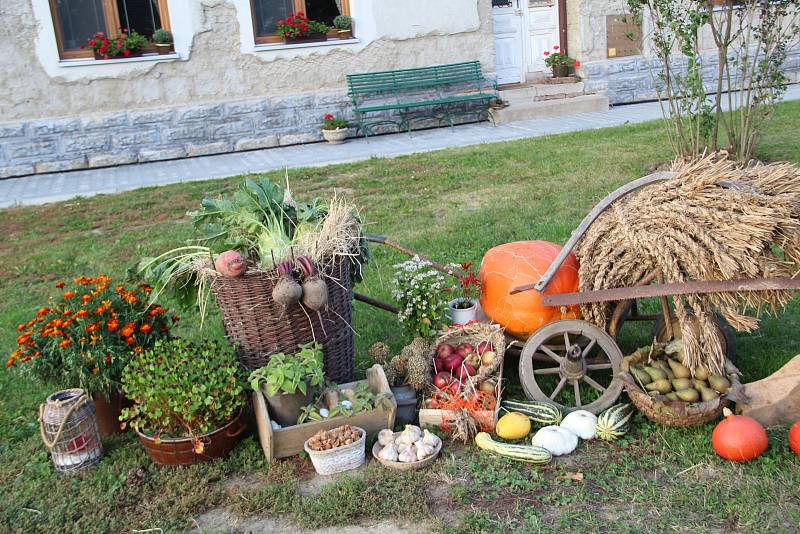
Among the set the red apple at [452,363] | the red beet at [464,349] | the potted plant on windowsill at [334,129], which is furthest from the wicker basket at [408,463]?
the potted plant on windowsill at [334,129]

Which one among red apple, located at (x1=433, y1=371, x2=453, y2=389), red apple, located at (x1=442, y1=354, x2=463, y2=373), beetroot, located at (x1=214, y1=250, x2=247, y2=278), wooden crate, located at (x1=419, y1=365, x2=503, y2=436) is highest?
Result: beetroot, located at (x1=214, y1=250, x2=247, y2=278)

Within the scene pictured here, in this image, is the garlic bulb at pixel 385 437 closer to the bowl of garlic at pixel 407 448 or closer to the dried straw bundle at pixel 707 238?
the bowl of garlic at pixel 407 448

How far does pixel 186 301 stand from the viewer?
4176mm

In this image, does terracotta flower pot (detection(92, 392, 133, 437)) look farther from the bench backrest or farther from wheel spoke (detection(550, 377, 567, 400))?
the bench backrest

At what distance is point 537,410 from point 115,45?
967cm

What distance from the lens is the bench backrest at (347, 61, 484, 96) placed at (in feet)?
40.5

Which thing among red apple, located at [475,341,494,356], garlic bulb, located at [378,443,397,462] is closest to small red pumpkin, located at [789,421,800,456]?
red apple, located at [475,341,494,356]

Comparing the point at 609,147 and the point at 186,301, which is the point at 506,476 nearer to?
the point at 186,301

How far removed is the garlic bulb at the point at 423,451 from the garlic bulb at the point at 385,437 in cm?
15

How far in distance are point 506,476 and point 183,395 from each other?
156 cm

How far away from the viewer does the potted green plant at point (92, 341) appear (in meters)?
3.85

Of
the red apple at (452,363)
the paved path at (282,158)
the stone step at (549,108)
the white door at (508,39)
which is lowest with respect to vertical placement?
the red apple at (452,363)

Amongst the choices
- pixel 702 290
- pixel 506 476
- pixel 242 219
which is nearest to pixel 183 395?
pixel 242 219

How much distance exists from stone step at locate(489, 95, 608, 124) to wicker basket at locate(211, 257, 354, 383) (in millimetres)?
9393
